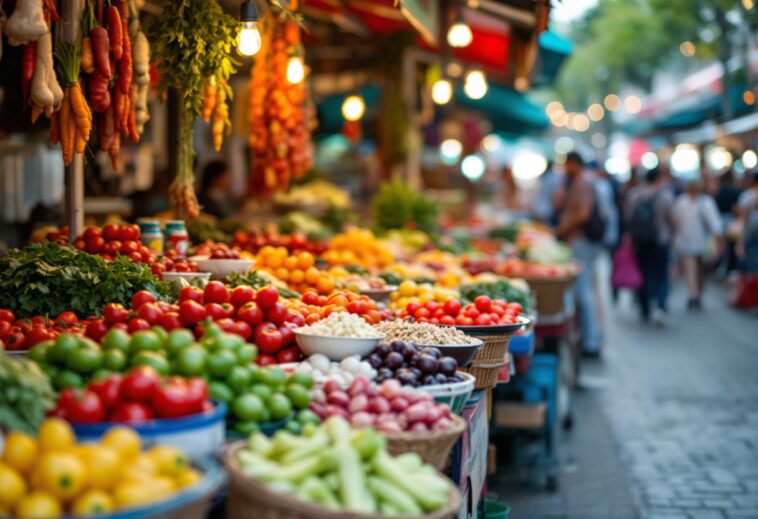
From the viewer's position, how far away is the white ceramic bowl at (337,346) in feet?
13.6

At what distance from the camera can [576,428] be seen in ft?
29.3

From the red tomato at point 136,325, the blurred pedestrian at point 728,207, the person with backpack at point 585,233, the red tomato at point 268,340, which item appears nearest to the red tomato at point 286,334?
the red tomato at point 268,340

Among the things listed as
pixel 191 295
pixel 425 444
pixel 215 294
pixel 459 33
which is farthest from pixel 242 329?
pixel 459 33

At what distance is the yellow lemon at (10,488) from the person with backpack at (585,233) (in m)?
9.81

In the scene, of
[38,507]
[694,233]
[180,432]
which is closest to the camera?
[38,507]

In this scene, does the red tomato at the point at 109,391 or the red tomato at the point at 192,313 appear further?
the red tomato at the point at 192,313

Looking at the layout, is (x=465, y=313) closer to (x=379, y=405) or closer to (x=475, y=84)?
(x=379, y=405)

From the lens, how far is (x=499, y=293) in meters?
6.99

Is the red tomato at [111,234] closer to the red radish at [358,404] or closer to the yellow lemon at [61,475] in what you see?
the red radish at [358,404]

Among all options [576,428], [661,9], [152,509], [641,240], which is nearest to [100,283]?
[152,509]

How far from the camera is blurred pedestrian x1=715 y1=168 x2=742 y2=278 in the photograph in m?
19.8

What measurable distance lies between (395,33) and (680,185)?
42.6 feet

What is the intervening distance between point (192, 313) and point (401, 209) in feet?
27.3

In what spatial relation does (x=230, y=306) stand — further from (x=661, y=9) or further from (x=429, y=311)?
(x=661, y=9)
